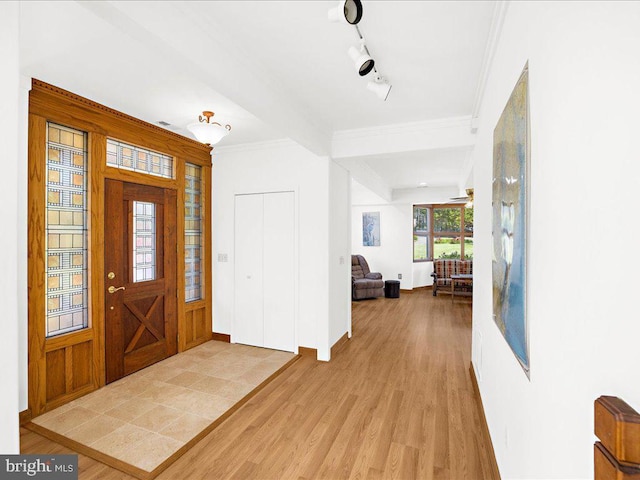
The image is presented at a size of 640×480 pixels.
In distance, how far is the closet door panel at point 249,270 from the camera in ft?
13.8

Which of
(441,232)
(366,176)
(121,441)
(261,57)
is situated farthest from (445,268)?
(121,441)

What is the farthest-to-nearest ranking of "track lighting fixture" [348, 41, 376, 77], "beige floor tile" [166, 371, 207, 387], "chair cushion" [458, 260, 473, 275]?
"chair cushion" [458, 260, 473, 275], "beige floor tile" [166, 371, 207, 387], "track lighting fixture" [348, 41, 376, 77]

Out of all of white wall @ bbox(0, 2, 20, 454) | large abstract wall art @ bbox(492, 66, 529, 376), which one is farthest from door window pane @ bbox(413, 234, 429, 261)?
white wall @ bbox(0, 2, 20, 454)

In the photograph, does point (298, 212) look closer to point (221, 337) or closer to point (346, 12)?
point (221, 337)

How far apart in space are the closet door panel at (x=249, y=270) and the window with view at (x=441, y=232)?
560 centimetres

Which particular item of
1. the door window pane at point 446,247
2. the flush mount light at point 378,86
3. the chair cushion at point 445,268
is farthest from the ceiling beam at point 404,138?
the door window pane at point 446,247

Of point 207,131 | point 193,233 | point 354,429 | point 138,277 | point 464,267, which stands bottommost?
point 354,429

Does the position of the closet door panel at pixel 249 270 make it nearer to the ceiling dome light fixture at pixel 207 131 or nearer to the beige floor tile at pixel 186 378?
the beige floor tile at pixel 186 378

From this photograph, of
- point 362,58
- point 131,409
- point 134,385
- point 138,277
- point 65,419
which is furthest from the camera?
point 138,277

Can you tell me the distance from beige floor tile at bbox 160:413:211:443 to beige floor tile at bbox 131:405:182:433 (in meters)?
0.05

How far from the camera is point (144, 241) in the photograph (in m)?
3.59

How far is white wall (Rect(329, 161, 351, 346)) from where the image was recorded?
3.94 metres

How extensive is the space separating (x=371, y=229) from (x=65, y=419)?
7307 mm

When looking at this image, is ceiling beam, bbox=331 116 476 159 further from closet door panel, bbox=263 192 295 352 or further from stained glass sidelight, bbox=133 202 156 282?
stained glass sidelight, bbox=133 202 156 282
